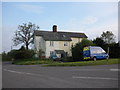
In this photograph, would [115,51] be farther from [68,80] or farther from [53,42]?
[68,80]

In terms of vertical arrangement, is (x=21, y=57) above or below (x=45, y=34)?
below

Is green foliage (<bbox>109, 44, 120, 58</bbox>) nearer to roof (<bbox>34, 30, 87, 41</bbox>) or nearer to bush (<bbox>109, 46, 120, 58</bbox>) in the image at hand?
bush (<bbox>109, 46, 120, 58</bbox>)

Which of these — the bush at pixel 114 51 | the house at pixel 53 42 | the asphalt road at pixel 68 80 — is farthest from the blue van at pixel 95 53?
the house at pixel 53 42

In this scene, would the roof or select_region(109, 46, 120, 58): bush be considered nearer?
select_region(109, 46, 120, 58): bush

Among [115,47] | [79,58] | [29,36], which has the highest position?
[29,36]

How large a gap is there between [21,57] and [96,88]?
130ft

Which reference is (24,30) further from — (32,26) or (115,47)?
(115,47)

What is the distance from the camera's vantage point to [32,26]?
195 feet

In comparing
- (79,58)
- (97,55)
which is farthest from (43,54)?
(97,55)

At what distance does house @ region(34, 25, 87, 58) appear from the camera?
1999 inches

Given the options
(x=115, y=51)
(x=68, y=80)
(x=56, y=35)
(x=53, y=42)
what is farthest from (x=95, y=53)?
(x=56, y=35)

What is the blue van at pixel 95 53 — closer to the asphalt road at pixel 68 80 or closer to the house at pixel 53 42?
the asphalt road at pixel 68 80

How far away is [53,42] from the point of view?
51.9 metres

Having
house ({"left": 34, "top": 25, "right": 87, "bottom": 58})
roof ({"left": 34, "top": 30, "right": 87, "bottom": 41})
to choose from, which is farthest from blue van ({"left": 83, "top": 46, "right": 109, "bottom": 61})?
roof ({"left": 34, "top": 30, "right": 87, "bottom": 41})
